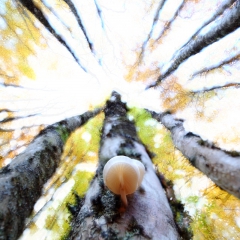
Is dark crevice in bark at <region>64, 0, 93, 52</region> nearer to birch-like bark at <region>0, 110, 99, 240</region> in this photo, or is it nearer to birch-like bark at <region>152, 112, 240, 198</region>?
birch-like bark at <region>0, 110, 99, 240</region>

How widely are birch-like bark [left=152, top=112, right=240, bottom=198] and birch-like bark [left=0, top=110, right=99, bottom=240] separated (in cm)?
160

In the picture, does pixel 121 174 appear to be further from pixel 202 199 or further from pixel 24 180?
pixel 202 199

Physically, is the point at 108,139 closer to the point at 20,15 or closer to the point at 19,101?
the point at 20,15

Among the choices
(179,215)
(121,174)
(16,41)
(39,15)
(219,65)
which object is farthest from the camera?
(219,65)

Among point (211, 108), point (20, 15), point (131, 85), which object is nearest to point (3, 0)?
point (20, 15)

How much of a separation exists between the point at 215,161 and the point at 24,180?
1.73 meters

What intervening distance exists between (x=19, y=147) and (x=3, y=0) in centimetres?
419

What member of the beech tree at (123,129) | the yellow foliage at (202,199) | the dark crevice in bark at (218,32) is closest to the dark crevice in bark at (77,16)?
the beech tree at (123,129)

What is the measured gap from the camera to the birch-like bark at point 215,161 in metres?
1.34

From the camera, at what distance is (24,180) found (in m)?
1.73

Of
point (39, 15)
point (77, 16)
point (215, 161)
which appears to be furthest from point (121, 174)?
point (77, 16)

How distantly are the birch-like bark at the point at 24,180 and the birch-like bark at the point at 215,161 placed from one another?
5.24 ft

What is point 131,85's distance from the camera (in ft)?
22.4

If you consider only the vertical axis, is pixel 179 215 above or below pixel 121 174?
below
